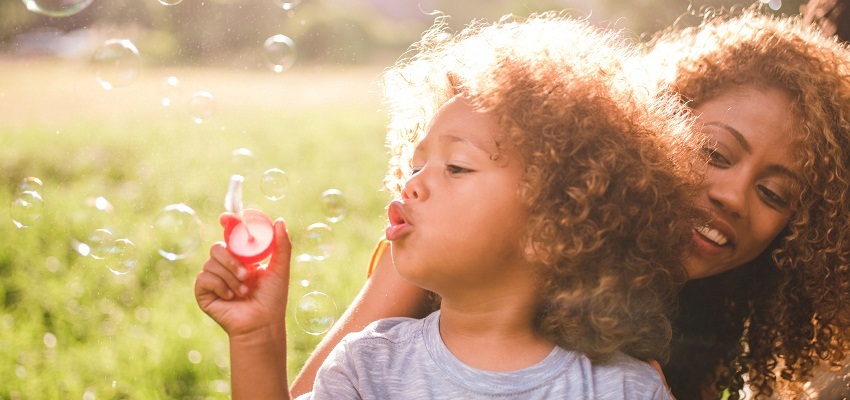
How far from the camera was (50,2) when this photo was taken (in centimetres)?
305

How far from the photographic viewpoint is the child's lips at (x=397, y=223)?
1687 millimetres

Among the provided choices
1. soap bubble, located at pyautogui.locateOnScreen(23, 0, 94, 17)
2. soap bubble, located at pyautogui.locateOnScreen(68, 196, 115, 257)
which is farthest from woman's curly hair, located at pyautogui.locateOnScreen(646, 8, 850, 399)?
soap bubble, located at pyautogui.locateOnScreen(68, 196, 115, 257)

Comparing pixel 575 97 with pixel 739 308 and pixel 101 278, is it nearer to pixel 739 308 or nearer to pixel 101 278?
pixel 739 308

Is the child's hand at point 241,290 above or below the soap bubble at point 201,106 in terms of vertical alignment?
above

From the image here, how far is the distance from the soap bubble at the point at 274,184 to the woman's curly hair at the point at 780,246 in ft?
3.62

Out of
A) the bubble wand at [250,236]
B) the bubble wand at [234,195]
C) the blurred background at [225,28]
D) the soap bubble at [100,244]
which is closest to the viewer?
the bubble wand at [234,195]

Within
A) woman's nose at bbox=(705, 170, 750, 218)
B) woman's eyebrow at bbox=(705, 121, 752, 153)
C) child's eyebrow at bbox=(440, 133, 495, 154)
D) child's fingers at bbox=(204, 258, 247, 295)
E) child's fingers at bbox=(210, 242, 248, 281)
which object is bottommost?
child's fingers at bbox=(204, 258, 247, 295)

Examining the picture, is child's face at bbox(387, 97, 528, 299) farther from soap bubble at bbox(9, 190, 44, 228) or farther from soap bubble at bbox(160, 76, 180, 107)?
soap bubble at bbox(160, 76, 180, 107)

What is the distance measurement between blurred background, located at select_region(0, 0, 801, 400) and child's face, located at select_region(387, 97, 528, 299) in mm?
730

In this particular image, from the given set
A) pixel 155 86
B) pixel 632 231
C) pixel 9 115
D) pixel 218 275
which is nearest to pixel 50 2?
pixel 218 275

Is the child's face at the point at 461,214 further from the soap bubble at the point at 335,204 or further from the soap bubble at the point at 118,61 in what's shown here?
the soap bubble at the point at 118,61

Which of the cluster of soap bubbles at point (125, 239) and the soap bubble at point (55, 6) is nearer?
the cluster of soap bubbles at point (125, 239)

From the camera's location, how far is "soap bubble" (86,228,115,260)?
266 cm

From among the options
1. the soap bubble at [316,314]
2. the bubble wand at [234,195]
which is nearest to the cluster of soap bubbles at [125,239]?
the soap bubble at [316,314]
